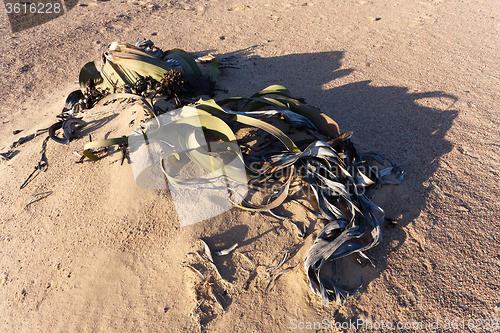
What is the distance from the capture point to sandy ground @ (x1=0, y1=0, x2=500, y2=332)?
67.7 inches

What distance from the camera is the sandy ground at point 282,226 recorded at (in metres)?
1.72

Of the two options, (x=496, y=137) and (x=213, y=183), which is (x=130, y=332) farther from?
(x=496, y=137)

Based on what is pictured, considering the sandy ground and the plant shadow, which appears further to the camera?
the plant shadow

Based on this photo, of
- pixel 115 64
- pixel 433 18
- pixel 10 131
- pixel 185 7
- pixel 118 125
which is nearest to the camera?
pixel 118 125

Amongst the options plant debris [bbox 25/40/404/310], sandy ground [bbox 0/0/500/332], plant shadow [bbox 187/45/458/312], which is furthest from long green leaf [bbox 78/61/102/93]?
plant shadow [bbox 187/45/458/312]

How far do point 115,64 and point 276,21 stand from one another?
311cm

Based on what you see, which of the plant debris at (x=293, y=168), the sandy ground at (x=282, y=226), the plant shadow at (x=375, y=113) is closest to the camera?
the sandy ground at (x=282, y=226)

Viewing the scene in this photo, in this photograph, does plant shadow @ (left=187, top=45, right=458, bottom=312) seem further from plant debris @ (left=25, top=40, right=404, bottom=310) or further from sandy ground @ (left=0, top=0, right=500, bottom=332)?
plant debris @ (left=25, top=40, right=404, bottom=310)

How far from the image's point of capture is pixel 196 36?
4727 millimetres

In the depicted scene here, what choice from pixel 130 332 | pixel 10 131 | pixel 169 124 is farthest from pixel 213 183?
pixel 10 131

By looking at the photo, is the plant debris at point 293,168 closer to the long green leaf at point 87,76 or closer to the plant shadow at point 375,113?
the plant shadow at point 375,113

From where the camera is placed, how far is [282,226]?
2.00 m

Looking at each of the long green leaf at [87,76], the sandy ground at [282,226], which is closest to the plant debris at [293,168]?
the sandy ground at [282,226]

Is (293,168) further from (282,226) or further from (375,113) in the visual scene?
(375,113)
